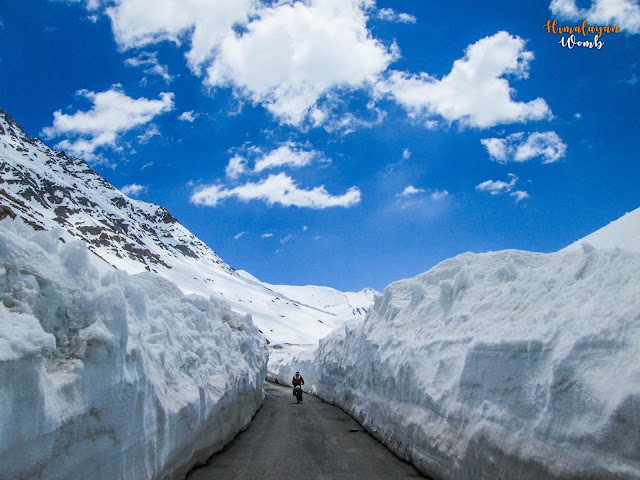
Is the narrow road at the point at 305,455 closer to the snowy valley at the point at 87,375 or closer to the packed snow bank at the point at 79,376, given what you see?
the snowy valley at the point at 87,375

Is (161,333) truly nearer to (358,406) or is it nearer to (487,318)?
(487,318)

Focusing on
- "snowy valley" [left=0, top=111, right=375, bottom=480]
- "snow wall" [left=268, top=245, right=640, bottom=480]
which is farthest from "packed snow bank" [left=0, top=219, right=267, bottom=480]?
"snow wall" [left=268, top=245, right=640, bottom=480]

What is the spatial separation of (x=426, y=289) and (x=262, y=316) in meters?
107

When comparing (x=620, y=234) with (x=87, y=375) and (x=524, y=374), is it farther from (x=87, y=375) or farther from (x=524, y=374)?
(x=87, y=375)

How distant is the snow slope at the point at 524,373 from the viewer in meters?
5.05

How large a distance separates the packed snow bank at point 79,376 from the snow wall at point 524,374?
491cm

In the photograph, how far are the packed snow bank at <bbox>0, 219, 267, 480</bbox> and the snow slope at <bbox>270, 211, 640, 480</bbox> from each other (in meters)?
4.93

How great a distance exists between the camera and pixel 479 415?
23.1 feet

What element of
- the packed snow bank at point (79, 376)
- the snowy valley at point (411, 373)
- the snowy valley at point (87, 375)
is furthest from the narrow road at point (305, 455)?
the packed snow bank at point (79, 376)

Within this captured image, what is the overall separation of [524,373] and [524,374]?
2 cm

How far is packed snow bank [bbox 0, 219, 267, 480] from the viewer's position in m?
4.00

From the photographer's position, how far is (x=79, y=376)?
15.7 ft

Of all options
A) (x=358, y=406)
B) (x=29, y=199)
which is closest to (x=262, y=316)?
(x=29, y=199)

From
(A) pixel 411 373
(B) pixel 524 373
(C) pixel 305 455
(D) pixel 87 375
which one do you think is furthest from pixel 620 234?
(D) pixel 87 375
